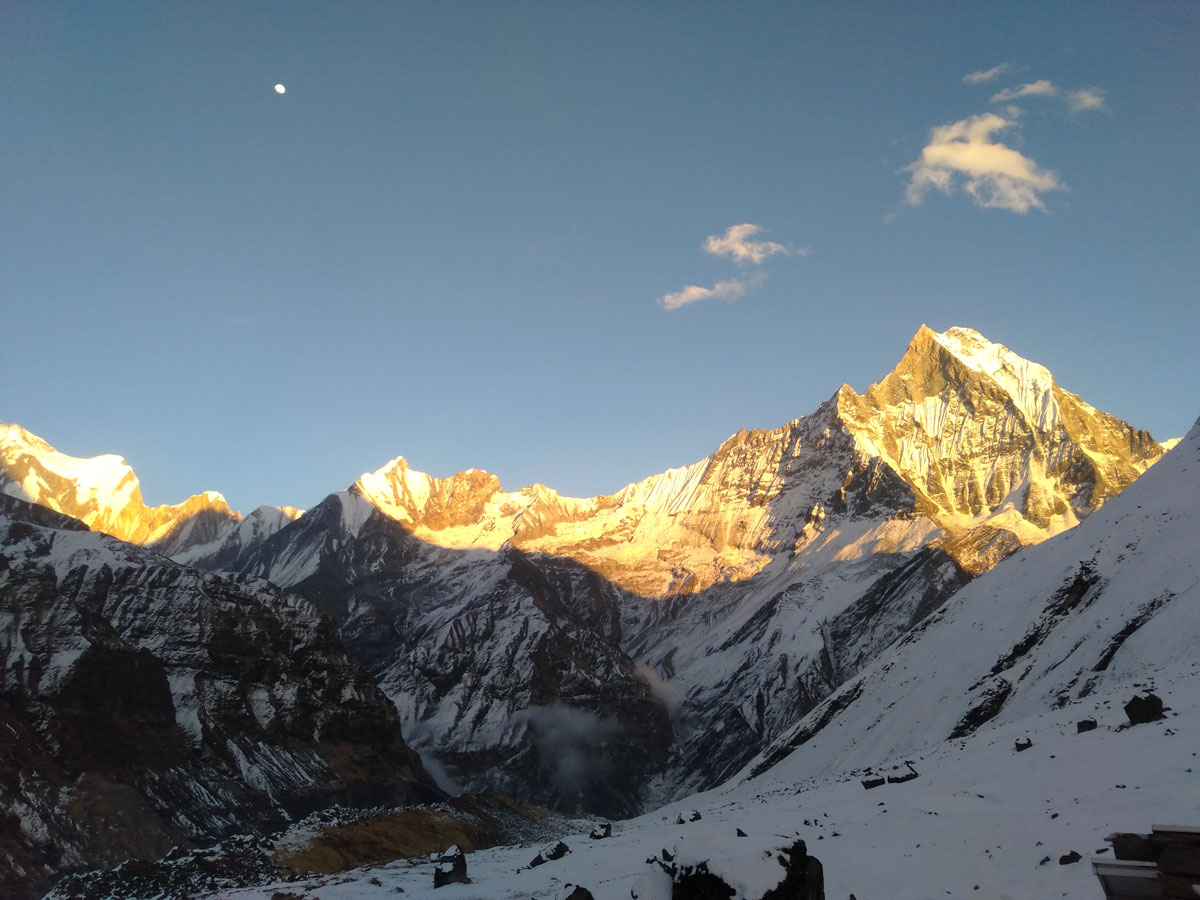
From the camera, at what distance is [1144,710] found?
119 feet

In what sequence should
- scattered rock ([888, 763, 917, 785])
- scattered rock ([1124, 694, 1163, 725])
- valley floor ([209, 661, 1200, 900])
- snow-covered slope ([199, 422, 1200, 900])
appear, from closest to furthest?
valley floor ([209, 661, 1200, 900]) → snow-covered slope ([199, 422, 1200, 900]) → scattered rock ([1124, 694, 1163, 725]) → scattered rock ([888, 763, 917, 785])

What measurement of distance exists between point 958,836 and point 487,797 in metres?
103

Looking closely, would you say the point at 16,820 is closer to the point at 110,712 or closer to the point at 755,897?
the point at 110,712

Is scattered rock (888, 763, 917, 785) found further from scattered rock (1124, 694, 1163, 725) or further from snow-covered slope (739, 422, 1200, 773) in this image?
scattered rock (1124, 694, 1163, 725)

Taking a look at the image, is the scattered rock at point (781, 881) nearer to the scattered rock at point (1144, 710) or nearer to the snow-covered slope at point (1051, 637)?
the scattered rock at point (1144, 710)

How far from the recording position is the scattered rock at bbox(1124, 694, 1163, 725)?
118ft

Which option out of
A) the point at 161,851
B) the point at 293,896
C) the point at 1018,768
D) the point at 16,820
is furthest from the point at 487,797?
the point at 1018,768

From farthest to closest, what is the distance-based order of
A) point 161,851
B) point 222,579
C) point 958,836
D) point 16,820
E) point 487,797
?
point 222,579 < point 487,797 < point 161,851 < point 16,820 < point 958,836

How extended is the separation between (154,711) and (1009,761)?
13595cm

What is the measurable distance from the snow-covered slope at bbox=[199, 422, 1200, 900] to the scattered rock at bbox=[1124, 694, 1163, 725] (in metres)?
0.61

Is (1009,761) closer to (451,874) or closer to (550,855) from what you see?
(550,855)

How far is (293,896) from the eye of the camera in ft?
137

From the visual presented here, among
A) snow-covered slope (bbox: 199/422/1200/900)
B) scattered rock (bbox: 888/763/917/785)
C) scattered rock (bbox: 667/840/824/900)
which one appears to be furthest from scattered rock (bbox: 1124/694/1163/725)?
scattered rock (bbox: 667/840/824/900)

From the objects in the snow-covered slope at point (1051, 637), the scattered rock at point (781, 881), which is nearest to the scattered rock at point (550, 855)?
the snow-covered slope at point (1051, 637)
